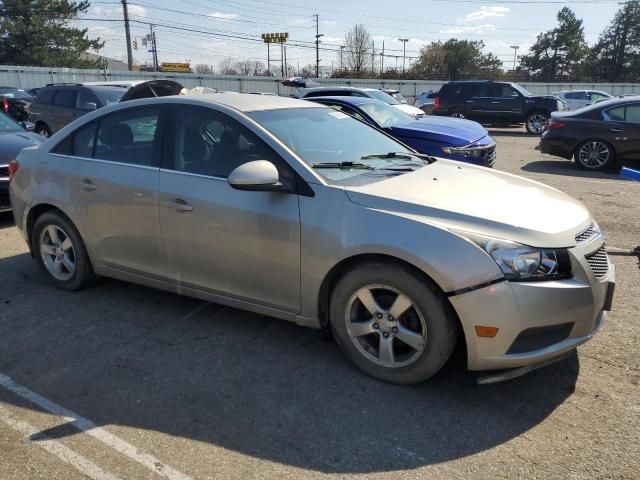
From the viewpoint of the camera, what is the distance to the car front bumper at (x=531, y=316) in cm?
282

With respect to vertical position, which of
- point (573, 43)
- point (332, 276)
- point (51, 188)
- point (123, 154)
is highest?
point (573, 43)

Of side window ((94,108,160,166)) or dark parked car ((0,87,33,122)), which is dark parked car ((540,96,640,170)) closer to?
side window ((94,108,160,166))

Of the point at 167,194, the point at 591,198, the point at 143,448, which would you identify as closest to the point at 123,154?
the point at 167,194

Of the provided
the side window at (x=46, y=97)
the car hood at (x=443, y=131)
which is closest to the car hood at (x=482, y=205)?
the car hood at (x=443, y=131)

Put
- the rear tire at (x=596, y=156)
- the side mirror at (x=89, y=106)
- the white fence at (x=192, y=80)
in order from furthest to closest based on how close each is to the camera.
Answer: the white fence at (x=192, y=80), the side mirror at (x=89, y=106), the rear tire at (x=596, y=156)

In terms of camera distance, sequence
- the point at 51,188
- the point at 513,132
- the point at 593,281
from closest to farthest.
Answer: the point at 593,281
the point at 51,188
the point at 513,132

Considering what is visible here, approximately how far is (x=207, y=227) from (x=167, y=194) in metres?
0.44

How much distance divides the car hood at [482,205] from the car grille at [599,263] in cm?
17

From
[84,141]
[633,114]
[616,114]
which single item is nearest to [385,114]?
[616,114]

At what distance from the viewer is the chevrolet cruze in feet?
9.52

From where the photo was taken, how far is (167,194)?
12.8 feet

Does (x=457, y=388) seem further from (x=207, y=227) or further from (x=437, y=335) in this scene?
(x=207, y=227)

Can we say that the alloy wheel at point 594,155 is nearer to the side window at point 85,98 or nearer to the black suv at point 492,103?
the black suv at point 492,103

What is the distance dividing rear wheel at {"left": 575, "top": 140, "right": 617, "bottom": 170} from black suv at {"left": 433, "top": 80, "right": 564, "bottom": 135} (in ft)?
31.2
